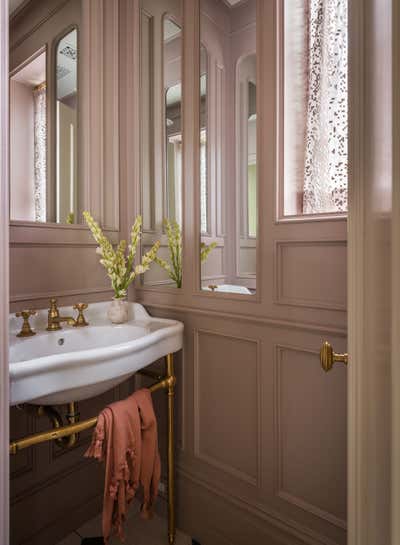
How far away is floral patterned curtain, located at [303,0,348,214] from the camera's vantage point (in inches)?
43.5

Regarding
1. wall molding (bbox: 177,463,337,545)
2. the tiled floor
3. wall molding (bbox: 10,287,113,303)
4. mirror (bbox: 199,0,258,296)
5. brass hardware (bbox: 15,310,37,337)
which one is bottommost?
the tiled floor

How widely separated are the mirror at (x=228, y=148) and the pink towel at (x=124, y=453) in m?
0.56

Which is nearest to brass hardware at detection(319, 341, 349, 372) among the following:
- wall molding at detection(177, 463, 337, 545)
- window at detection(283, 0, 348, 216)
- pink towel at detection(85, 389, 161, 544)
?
window at detection(283, 0, 348, 216)

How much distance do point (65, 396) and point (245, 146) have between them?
3.50ft

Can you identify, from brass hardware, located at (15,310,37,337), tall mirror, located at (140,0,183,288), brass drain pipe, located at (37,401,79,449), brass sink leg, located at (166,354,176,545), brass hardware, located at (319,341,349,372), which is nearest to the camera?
brass hardware, located at (319,341,349,372)

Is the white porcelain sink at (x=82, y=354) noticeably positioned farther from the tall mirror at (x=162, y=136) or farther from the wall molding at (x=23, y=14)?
the wall molding at (x=23, y=14)

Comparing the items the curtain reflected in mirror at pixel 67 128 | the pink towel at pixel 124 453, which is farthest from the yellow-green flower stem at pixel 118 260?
the pink towel at pixel 124 453

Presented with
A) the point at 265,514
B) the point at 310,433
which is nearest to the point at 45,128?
the point at 310,433

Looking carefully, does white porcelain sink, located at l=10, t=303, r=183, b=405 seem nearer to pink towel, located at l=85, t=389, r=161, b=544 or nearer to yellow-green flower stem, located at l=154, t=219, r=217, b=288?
pink towel, located at l=85, t=389, r=161, b=544

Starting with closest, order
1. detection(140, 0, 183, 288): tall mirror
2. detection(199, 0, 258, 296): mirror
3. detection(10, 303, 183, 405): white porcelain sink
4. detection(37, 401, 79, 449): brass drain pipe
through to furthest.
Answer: detection(10, 303, 183, 405): white porcelain sink < detection(37, 401, 79, 449): brass drain pipe < detection(199, 0, 258, 296): mirror < detection(140, 0, 183, 288): tall mirror

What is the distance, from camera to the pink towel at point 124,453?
1.08 m

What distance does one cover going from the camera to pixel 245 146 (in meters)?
1.31

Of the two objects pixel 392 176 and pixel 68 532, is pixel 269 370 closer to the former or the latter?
pixel 392 176

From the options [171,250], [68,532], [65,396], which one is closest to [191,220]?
[171,250]
